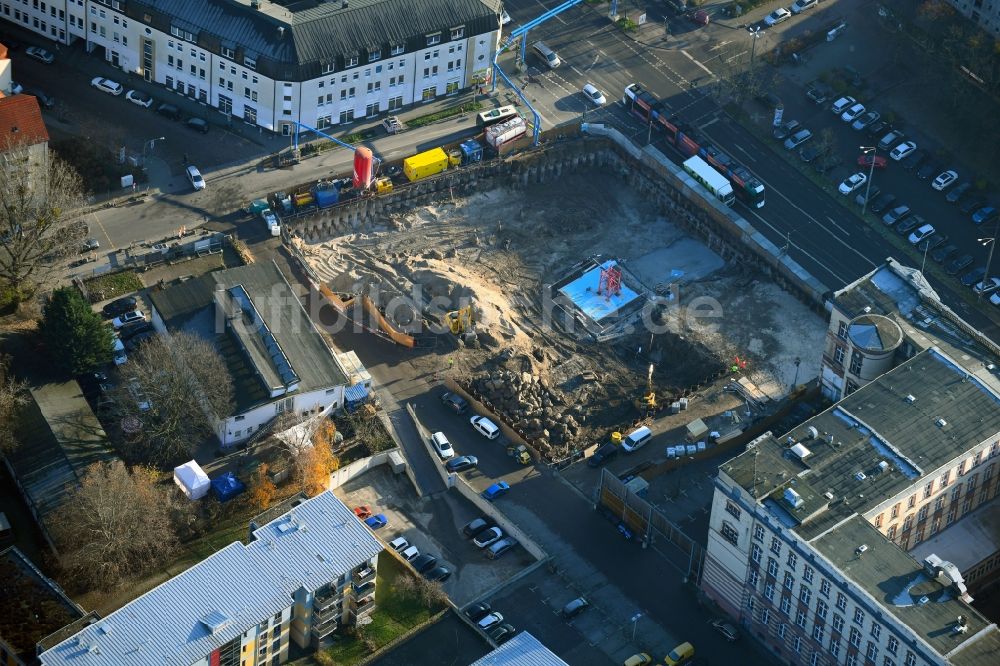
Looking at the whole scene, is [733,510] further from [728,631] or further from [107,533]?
[107,533]

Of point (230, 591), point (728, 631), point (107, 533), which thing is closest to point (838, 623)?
point (728, 631)

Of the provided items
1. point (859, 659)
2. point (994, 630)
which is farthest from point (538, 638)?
point (994, 630)

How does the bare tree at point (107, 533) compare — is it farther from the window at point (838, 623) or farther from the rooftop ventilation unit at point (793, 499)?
the window at point (838, 623)

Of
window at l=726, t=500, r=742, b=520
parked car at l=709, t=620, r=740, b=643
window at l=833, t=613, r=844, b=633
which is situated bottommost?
parked car at l=709, t=620, r=740, b=643

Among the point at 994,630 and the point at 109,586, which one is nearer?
the point at 994,630

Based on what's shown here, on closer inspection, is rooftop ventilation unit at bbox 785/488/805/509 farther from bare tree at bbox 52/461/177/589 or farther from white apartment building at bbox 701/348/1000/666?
bare tree at bbox 52/461/177/589

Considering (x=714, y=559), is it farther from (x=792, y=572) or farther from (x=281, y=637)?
(x=281, y=637)

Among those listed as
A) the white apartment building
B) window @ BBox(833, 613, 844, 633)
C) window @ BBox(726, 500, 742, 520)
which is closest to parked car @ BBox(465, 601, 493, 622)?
the white apartment building
